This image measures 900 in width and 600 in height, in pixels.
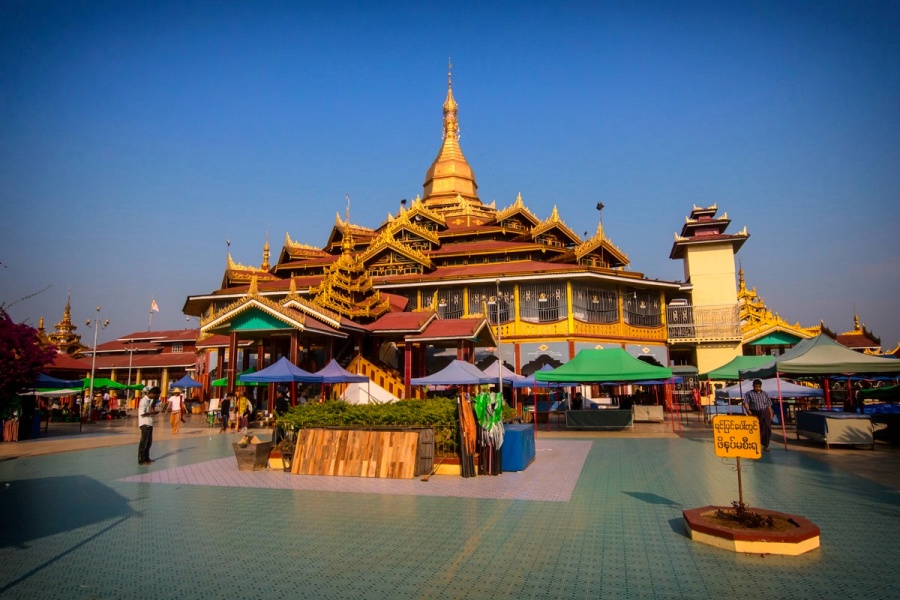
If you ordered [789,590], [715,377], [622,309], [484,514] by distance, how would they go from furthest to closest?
[622,309]
[715,377]
[484,514]
[789,590]

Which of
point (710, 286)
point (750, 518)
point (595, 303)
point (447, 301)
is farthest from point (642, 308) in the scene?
point (750, 518)

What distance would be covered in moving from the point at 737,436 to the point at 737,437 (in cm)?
1

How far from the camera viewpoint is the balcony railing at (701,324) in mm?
38781

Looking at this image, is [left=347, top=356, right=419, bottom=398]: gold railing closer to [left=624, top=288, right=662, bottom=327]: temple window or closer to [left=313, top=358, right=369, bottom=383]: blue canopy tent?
[left=313, top=358, right=369, bottom=383]: blue canopy tent

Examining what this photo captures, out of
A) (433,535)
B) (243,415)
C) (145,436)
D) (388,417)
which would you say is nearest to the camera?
(433,535)

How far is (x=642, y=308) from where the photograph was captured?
1481 inches

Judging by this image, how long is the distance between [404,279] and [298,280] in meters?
7.97

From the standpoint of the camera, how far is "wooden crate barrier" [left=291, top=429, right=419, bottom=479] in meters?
11.9

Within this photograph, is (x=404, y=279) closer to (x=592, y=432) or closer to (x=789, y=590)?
(x=592, y=432)

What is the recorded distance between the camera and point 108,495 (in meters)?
10.4

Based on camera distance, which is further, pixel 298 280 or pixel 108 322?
pixel 298 280

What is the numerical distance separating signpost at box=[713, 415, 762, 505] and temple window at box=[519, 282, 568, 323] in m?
27.2

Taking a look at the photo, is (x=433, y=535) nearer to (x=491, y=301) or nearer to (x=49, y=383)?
(x=49, y=383)

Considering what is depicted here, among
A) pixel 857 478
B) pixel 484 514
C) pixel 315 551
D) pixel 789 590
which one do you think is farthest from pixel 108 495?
pixel 857 478
